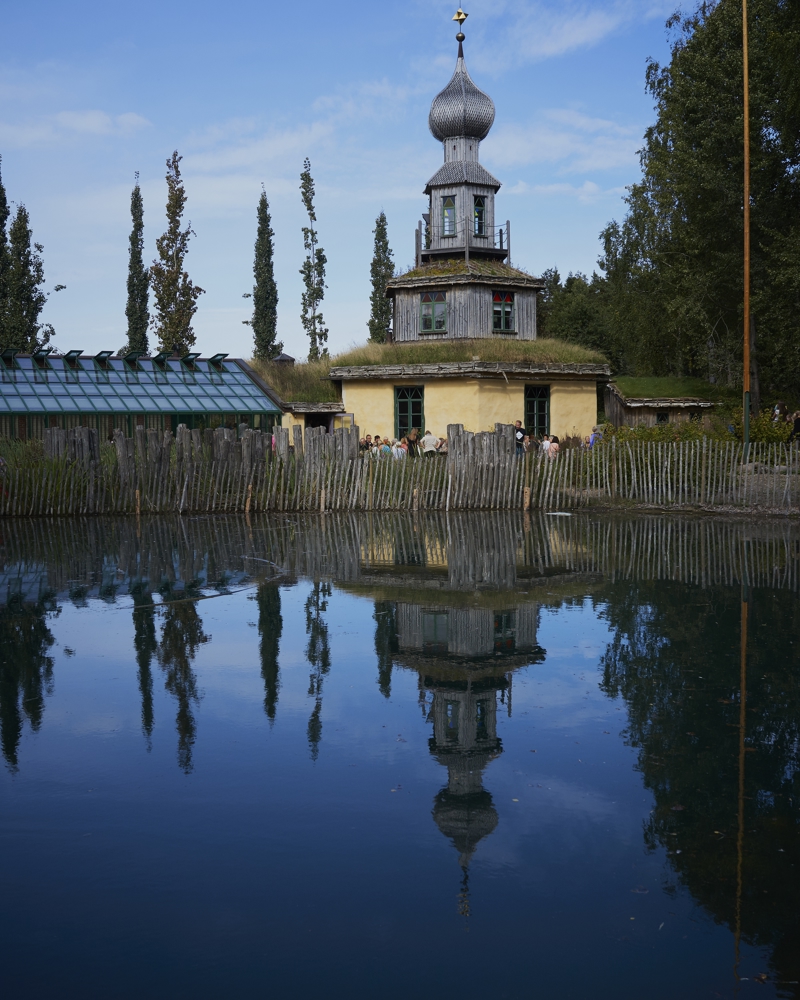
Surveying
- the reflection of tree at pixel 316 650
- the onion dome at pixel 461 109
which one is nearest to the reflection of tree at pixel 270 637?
→ the reflection of tree at pixel 316 650

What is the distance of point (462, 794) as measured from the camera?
4.86 metres

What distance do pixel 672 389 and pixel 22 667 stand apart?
32.1 metres

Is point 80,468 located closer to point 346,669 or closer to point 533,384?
point 346,669

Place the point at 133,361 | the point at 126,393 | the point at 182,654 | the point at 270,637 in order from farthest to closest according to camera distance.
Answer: the point at 133,361 < the point at 126,393 < the point at 270,637 < the point at 182,654

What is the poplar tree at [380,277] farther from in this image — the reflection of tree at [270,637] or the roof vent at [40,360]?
the reflection of tree at [270,637]

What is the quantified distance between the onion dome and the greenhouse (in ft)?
38.3

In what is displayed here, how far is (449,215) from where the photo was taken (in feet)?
117

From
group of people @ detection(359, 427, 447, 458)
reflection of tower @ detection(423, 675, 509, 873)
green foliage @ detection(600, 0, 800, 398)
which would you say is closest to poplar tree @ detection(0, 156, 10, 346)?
group of people @ detection(359, 427, 447, 458)

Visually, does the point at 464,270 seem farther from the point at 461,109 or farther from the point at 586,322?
the point at 586,322

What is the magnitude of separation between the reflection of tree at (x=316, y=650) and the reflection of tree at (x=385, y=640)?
1.31 ft

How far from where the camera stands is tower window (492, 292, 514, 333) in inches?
1313

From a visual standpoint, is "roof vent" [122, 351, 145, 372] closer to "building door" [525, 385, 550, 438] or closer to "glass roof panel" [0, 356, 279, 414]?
"glass roof panel" [0, 356, 279, 414]

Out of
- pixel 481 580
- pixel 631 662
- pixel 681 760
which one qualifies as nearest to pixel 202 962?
pixel 681 760

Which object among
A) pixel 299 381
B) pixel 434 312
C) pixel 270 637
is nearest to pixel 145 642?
pixel 270 637
